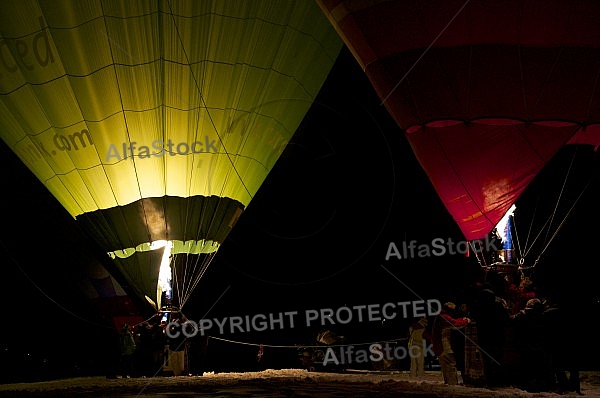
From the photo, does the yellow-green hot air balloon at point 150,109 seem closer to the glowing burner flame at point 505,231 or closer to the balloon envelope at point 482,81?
the balloon envelope at point 482,81

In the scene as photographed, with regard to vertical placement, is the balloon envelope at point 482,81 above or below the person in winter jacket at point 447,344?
above

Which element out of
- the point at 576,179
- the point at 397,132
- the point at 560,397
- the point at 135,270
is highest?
the point at 397,132

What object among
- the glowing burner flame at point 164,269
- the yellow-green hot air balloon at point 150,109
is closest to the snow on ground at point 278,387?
the glowing burner flame at point 164,269

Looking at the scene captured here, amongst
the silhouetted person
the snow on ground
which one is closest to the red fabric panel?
the snow on ground

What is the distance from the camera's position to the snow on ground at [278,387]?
7539 millimetres

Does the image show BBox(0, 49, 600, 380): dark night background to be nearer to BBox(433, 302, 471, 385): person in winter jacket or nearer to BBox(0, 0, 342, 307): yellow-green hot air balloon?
BBox(0, 0, 342, 307): yellow-green hot air balloon

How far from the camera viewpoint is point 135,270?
9859 mm

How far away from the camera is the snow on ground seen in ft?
24.7

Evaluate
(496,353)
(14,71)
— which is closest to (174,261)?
(14,71)

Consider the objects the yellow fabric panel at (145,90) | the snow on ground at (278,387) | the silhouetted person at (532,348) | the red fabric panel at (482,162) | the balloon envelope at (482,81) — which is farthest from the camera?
the yellow fabric panel at (145,90)

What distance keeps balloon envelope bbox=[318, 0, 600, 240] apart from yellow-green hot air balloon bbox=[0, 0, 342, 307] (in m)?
1.26

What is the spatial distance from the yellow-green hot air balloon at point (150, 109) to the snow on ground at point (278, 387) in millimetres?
1271

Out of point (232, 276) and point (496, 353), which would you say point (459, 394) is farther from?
point (232, 276)

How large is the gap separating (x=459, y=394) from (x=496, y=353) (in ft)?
2.40
